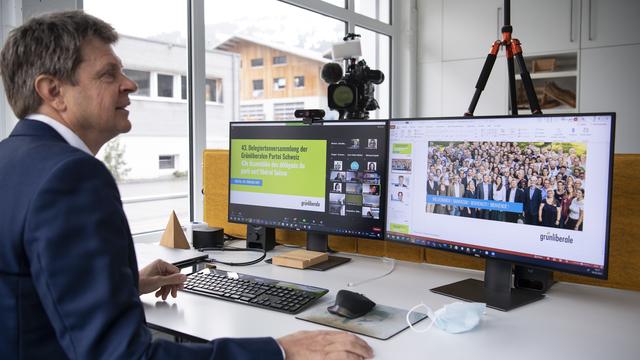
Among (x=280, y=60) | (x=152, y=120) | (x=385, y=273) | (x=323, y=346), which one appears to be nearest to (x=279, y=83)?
(x=280, y=60)

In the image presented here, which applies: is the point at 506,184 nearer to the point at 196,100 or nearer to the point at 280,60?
the point at 196,100

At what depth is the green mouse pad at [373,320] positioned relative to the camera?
1062 mm

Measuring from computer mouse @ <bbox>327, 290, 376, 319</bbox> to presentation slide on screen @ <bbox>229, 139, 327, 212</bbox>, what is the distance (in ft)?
1.63

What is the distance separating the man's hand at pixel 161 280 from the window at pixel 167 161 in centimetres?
109

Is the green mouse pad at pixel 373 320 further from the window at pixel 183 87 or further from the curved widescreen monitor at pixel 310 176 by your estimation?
the window at pixel 183 87

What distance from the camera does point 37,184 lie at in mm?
757

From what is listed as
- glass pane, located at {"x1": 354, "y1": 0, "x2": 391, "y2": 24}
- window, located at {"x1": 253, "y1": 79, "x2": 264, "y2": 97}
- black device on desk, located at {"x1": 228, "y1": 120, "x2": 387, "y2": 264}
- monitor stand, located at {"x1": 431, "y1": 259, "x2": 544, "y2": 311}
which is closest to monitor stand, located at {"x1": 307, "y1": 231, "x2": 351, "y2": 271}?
black device on desk, located at {"x1": 228, "y1": 120, "x2": 387, "y2": 264}

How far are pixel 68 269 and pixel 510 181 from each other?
941mm

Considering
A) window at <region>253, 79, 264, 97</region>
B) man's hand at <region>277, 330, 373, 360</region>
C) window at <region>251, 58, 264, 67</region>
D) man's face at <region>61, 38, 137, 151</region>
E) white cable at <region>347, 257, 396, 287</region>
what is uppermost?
window at <region>251, 58, 264, 67</region>

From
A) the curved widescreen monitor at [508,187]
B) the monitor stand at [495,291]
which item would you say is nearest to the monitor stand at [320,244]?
the curved widescreen monitor at [508,187]

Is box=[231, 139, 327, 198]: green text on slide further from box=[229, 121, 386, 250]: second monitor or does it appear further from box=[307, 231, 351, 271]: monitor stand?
box=[307, 231, 351, 271]: monitor stand

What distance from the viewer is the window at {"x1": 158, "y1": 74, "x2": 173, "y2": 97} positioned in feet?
7.64

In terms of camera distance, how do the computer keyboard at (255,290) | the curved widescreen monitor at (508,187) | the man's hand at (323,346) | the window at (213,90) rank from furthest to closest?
the window at (213,90)
the computer keyboard at (255,290)
the curved widescreen monitor at (508,187)
the man's hand at (323,346)

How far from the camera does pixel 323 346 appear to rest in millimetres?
896
